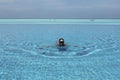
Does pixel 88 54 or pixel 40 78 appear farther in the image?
pixel 88 54

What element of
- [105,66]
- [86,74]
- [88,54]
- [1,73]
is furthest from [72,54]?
[1,73]

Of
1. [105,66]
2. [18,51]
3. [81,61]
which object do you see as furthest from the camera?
[18,51]

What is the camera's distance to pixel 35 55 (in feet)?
32.3

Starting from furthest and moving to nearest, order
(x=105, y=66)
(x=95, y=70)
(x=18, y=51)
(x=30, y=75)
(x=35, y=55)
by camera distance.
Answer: (x=18, y=51) < (x=35, y=55) < (x=105, y=66) < (x=95, y=70) < (x=30, y=75)

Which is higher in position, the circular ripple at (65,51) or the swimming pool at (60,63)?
the swimming pool at (60,63)

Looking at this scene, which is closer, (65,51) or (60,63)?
(60,63)

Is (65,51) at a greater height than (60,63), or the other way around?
(60,63)

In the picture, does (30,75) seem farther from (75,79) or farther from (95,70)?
(95,70)

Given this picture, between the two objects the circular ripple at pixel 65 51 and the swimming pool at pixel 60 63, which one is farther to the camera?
the circular ripple at pixel 65 51

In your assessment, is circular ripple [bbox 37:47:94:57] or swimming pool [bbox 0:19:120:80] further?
circular ripple [bbox 37:47:94:57]

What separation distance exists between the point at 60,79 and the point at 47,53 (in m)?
3.87

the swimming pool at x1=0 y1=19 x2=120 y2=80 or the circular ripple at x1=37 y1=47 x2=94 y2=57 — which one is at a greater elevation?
the swimming pool at x1=0 y1=19 x2=120 y2=80

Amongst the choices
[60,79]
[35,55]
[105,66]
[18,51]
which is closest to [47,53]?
[35,55]

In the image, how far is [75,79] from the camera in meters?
6.43
